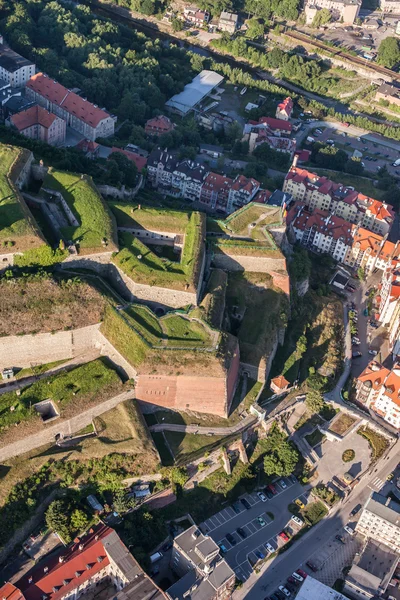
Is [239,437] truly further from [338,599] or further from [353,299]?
[353,299]

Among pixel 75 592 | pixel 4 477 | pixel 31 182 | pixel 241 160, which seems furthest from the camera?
pixel 241 160

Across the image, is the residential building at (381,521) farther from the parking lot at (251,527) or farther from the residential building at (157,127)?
the residential building at (157,127)

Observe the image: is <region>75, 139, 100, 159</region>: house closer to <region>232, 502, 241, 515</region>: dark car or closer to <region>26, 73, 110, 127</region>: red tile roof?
<region>26, 73, 110, 127</region>: red tile roof

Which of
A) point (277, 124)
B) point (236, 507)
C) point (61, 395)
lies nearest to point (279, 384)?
point (236, 507)

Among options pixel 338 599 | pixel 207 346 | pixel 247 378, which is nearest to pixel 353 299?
pixel 247 378

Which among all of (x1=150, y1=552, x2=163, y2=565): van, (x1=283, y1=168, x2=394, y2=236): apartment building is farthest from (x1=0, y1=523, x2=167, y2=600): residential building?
(x1=283, y1=168, x2=394, y2=236): apartment building

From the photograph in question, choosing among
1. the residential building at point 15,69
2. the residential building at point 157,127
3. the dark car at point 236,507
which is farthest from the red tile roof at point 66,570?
the residential building at point 15,69
